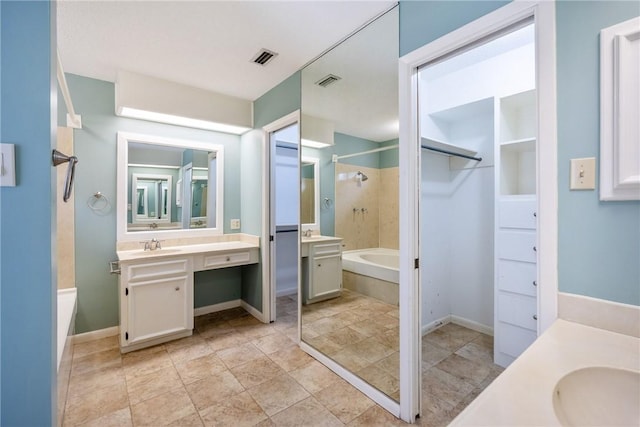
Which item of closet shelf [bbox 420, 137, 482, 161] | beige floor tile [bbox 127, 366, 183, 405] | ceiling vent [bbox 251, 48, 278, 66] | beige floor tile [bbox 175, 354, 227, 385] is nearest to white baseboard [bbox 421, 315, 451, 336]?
closet shelf [bbox 420, 137, 482, 161]

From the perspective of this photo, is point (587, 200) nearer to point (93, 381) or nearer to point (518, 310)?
point (518, 310)

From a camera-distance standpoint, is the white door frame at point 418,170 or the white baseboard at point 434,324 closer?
the white door frame at point 418,170

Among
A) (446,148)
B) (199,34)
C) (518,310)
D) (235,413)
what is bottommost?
(235,413)

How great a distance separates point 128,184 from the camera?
113 inches

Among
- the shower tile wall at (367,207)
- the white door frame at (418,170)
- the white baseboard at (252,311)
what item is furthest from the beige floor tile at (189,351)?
the white door frame at (418,170)

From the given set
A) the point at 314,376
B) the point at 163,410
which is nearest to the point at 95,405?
the point at 163,410

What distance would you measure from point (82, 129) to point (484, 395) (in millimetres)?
3443

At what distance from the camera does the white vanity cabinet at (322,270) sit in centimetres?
239

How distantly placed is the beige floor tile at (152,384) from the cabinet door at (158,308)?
44 cm

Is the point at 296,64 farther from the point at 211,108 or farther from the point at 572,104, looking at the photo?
the point at 572,104

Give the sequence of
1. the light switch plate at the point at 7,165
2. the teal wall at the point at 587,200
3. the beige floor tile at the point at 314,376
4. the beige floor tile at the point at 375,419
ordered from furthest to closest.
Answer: the beige floor tile at the point at 314,376 → the beige floor tile at the point at 375,419 → the teal wall at the point at 587,200 → the light switch plate at the point at 7,165

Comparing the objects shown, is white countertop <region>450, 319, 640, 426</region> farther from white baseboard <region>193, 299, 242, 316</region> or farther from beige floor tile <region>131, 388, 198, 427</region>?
white baseboard <region>193, 299, 242, 316</region>

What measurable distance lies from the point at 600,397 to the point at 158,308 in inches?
112

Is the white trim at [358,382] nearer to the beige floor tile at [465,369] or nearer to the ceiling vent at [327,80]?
the beige floor tile at [465,369]
